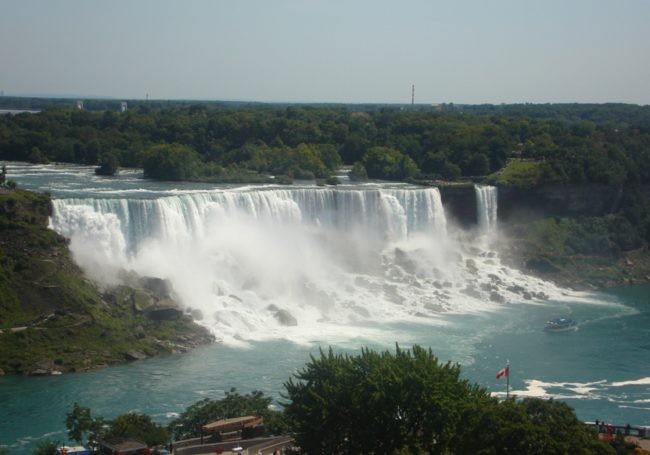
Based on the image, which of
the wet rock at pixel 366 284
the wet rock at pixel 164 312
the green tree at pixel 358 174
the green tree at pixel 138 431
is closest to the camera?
the green tree at pixel 138 431

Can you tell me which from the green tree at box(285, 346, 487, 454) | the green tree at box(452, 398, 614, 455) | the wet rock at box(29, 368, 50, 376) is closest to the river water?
the wet rock at box(29, 368, 50, 376)

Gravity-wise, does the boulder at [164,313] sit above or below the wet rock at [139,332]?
above

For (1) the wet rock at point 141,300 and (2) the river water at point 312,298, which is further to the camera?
(1) the wet rock at point 141,300

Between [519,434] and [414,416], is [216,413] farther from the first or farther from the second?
[519,434]

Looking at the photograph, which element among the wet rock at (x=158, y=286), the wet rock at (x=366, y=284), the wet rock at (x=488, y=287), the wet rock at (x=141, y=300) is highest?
the wet rock at (x=158, y=286)

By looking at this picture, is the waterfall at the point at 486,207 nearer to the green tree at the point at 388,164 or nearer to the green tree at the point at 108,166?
the green tree at the point at 388,164

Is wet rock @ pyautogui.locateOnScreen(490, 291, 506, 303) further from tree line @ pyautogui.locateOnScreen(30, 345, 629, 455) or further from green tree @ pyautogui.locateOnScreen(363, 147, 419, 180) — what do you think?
tree line @ pyautogui.locateOnScreen(30, 345, 629, 455)

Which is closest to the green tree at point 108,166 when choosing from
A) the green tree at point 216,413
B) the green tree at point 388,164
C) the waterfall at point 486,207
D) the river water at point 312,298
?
the river water at point 312,298

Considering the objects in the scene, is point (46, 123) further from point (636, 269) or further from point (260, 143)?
point (636, 269)
